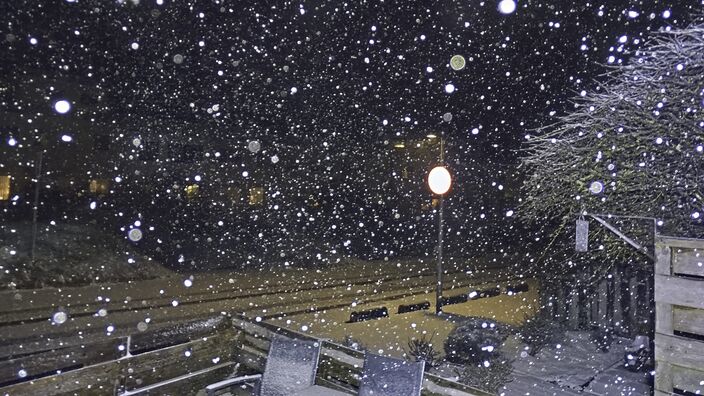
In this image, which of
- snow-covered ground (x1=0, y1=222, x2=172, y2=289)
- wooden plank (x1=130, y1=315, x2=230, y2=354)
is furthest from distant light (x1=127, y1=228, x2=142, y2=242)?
wooden plank (x1=130, y1=315, x2=230, y2=354)

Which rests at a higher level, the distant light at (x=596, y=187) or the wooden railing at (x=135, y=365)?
the distant light at (x=596, y=187)

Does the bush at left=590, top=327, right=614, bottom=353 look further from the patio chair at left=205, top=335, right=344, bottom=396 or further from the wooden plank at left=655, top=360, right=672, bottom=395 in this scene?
the patio chair at left=205, top=335, right=344, bottom=396

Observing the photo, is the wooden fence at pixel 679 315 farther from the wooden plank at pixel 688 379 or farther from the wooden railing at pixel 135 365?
the wooden railing at pixel 135 365

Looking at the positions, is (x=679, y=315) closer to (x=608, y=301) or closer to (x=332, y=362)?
(x=332, y=362)

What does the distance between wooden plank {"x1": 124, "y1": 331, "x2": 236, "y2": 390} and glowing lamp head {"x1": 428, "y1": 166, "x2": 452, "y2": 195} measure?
18.3ft

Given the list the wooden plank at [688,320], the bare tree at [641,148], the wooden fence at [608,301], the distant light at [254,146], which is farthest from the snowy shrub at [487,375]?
the distant light at [254,146]

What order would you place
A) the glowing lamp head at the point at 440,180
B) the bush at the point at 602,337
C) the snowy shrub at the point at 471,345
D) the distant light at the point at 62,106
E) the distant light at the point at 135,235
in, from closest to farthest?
the snowy shrub at the point at 471,345 < the bush at the point at 602,337 < the glowing lamp head at the point at 440,180 < the distant light at the point at 135,235 < the distant light at the point at 62,106

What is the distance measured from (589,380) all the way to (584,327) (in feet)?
9.22

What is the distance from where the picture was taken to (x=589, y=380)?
6852 mm

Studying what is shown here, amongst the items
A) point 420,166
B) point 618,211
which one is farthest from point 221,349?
point 420,166

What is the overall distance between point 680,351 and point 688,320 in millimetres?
288

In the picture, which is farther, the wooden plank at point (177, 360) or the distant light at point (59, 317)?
the distant light at point (59, 317)

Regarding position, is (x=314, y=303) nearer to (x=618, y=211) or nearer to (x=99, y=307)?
(x=99, y=307)

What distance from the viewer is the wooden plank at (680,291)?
4141mm
